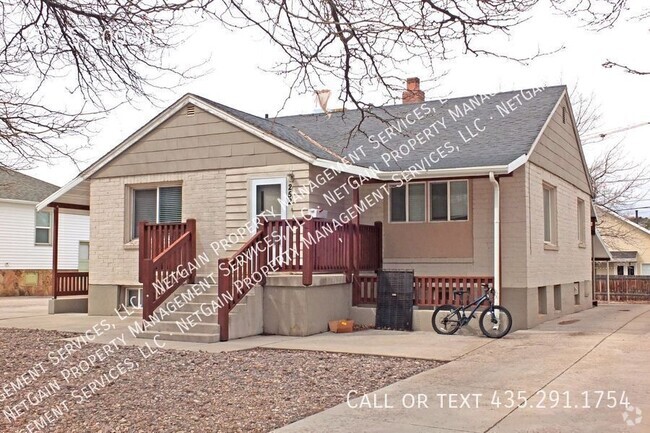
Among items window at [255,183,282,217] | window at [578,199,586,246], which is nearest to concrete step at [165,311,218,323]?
window at [255,183,282,217]

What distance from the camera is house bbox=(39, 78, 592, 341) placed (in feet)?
40.1

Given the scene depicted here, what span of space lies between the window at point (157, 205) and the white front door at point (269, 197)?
6.35 feet

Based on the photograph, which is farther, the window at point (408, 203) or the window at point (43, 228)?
the window at point (43, 228)

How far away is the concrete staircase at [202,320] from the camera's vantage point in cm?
1123

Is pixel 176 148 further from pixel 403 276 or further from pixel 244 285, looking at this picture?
pixel 403 276

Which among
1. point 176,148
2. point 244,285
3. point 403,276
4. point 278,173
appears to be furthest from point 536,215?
point 176,148

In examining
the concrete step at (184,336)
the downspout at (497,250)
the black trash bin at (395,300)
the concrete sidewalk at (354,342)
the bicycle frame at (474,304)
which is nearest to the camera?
the concrete sidewalk at (354,342)

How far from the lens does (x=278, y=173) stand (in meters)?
13.5

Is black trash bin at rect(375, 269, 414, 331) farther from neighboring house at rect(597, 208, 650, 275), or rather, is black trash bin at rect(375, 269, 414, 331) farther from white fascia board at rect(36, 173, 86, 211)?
neighboring house at rect(597, 208, 650, 275)

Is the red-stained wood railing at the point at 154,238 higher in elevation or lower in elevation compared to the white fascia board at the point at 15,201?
lower

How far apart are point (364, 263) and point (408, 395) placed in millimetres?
6913

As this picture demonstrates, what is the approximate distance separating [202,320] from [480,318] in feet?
15.7

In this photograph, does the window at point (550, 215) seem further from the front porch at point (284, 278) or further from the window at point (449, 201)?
the front porch at point (284, 278)

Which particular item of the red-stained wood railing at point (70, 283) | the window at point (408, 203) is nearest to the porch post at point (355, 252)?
the window at point (408, 203)
